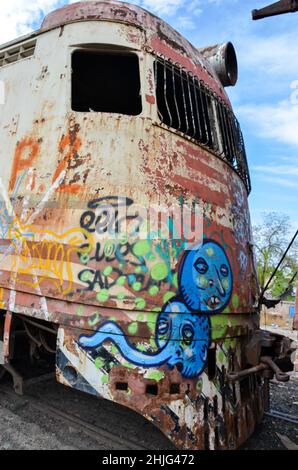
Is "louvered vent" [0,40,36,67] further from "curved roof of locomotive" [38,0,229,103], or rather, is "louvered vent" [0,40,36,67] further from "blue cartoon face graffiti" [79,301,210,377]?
"blue cartoon face graffiti" [79,301,210,377]

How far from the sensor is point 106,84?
562cm

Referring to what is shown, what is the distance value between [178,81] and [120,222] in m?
2.13

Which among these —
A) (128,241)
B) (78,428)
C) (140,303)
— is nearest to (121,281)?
(140,303)

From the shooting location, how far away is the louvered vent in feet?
15.3

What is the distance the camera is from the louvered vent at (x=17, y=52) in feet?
15.3

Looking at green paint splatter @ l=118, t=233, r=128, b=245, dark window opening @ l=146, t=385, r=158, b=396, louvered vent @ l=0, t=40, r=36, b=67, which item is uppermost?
louvered vent @ l=0, t=40, r=36, b=67

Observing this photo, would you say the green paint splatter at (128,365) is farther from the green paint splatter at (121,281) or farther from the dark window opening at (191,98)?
the dark window opening at (191,98)

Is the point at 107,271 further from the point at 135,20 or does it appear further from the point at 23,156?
the point at 135,20

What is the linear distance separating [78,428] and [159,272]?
7.36ft

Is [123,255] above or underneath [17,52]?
underneath

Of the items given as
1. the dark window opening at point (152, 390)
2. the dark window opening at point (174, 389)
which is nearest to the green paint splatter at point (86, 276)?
the dark window opening at point (152, 390)

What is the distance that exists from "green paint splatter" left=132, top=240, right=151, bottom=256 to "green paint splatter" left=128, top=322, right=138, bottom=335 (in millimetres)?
636

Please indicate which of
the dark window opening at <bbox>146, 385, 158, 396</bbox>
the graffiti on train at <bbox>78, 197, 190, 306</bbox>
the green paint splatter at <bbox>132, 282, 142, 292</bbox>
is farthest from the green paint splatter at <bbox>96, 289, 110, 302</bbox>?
the dark window opening at <bbox>146, 385, 158, 396</bbox>
